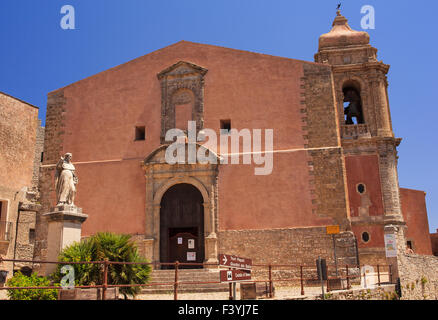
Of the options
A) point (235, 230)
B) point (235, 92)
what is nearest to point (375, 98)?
point (235, 92)

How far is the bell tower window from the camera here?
75.4 ft

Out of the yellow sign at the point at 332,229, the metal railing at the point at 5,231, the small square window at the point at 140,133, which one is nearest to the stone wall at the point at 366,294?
the yellow sign at the point at 332,229

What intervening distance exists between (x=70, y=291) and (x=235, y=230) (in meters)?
8.25

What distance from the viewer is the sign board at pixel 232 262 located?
26.8 feet

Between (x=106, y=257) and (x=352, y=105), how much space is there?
16.1 m

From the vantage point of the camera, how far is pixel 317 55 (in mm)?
24406

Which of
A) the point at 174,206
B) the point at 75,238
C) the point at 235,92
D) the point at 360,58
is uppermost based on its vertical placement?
the point at 360,58

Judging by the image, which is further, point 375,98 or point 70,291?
point 375,98

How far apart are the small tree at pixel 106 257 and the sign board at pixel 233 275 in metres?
3.15

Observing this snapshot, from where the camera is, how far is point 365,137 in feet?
71.6

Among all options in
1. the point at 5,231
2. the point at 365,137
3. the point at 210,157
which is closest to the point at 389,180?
the point at 365,137

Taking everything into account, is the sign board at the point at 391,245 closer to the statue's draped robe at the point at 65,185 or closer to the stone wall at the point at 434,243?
the statue's draped robe at the point at 65,185

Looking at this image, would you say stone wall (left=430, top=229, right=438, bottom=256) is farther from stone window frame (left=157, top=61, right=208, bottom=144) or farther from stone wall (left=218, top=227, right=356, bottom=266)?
stone window frame (left=157, top=61, right=208, bottom=144)
